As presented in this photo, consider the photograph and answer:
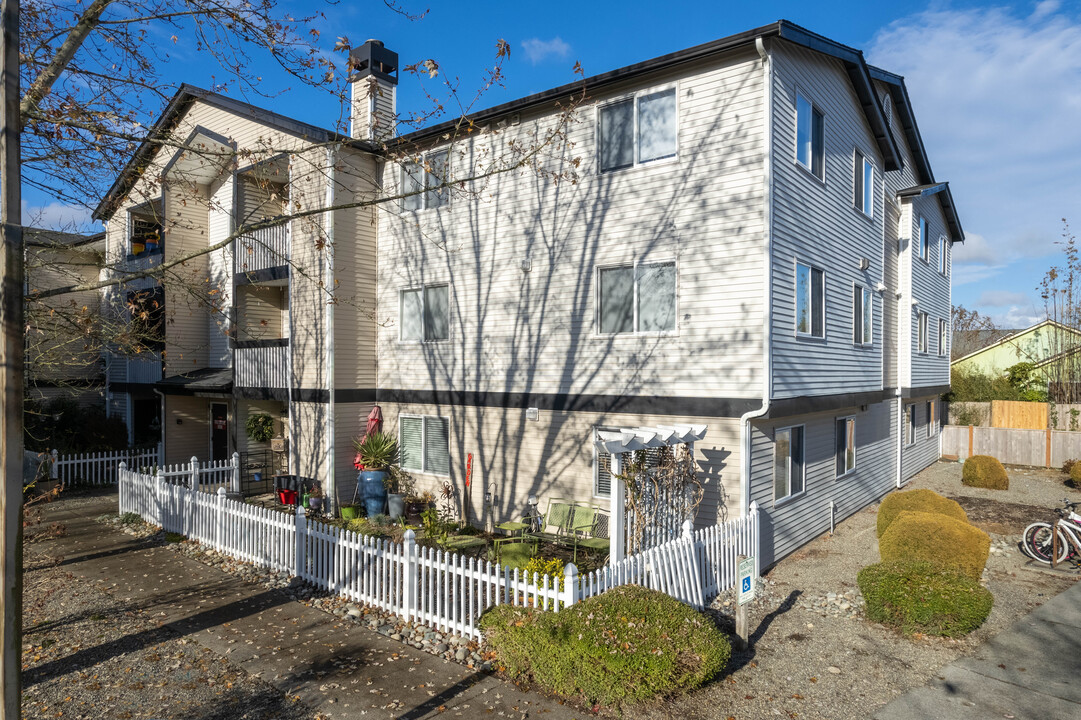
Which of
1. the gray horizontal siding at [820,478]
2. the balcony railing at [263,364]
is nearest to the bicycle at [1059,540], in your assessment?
the gray horizontal siding at [820,478]

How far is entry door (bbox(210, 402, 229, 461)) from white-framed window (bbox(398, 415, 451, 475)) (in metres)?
8.11

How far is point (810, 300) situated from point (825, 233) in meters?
1.65

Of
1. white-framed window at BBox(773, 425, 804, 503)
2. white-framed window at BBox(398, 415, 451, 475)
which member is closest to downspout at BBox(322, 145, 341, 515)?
white-framed window at BBox(398, 415, 451, 475)

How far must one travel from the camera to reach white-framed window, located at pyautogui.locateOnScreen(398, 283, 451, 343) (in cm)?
1473

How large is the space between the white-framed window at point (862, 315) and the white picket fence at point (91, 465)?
19633mm

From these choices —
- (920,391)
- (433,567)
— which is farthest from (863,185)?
(433,567)

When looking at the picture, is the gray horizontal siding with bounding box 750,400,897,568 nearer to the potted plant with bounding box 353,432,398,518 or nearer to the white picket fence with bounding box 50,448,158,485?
the potted plant with bounding box 353,432,398,518

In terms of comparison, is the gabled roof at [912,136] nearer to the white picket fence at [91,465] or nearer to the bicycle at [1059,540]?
the bicycle at [1059,540]

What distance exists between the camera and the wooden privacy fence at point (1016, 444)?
23.2 m

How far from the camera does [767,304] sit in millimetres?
10180

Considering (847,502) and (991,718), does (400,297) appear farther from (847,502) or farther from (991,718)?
(991,718)

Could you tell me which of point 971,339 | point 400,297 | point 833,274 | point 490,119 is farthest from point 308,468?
point 971,339

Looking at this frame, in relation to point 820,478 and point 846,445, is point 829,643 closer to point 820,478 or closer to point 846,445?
point 820,478

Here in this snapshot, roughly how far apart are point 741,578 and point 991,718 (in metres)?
2.59
